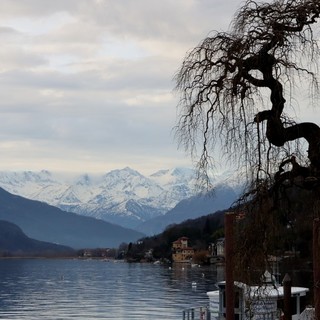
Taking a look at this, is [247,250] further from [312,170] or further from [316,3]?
[316,3]

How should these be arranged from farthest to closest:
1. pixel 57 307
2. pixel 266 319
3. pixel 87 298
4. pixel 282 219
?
pixel 87 298 < pixel 57 307 < pixel 266 319 < pixel 282 219

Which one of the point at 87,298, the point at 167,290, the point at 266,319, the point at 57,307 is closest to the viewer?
the point at 266,319

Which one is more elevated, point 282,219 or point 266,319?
point 282,219

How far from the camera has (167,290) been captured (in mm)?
103000

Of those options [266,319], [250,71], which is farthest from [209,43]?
[266,319]

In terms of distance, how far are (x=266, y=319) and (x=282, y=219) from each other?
21668mm

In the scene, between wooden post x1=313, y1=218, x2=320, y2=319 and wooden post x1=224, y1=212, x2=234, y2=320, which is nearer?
wooden post x1=313, y1=218, x2=320, y2=319

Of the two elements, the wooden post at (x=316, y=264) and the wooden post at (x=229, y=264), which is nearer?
the wooden post at (x=316, y=264)

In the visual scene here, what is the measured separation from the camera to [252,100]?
11.4 m

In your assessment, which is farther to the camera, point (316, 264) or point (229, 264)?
point (229, 264)

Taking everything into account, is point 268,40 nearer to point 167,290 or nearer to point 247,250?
point 247,250

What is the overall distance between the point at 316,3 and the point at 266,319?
2327 centimetres

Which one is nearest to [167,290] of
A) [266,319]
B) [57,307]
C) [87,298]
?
[87,298]

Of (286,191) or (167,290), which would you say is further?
(167,290)
